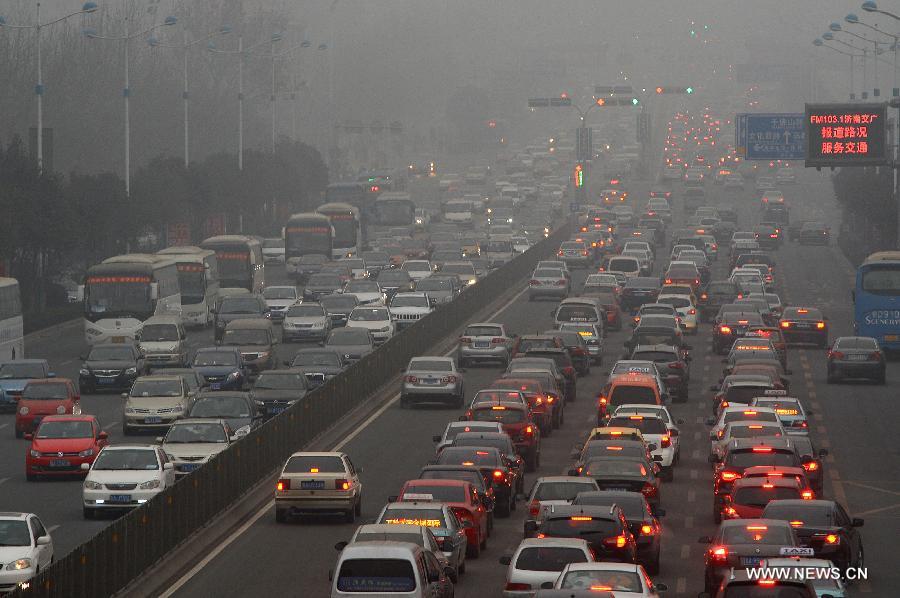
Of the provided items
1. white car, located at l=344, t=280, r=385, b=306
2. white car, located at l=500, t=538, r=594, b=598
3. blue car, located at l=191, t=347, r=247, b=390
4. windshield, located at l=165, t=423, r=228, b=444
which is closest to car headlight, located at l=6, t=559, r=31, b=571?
white car, located at l=500, t=538, r=594, b=598

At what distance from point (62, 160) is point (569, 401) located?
96.0 meters

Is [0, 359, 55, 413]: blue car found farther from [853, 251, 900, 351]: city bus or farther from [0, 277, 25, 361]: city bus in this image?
[853, 251, 900, 351]: city bus

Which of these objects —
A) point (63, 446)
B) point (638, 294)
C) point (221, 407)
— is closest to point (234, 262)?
point (638, 294)

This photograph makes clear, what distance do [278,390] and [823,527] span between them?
2253 centimetres

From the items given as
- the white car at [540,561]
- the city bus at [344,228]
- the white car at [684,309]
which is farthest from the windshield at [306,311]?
the white car at [540,561]

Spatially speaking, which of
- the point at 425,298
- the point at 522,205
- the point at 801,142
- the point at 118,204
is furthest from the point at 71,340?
the point at 522,205

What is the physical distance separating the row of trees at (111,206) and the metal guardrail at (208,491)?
24.9 meters

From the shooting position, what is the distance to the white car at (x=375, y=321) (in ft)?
213

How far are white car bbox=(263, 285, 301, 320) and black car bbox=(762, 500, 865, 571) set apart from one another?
4789 cm

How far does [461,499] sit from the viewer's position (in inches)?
1169

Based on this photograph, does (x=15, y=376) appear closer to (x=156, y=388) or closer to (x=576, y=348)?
(x=156, y=388)

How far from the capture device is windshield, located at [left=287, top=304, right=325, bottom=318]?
67.9 metres

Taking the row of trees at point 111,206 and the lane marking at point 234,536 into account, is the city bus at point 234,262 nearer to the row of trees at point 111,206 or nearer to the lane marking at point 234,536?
the row of trees at point 111,206

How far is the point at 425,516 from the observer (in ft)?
89.0
